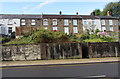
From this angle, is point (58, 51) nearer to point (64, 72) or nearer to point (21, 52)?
point (21, 52)

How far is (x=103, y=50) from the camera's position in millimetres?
15414

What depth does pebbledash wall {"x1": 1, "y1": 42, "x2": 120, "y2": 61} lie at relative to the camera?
14.0 metres

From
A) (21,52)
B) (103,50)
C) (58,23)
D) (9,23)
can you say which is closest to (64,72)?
(21,52)

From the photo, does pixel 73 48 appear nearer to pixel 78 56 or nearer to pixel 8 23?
pixel 78 56

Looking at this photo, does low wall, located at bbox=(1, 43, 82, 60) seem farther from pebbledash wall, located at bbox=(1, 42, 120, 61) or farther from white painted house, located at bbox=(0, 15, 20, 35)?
white painted house, located at bbox=(0, 15, 20, 35)

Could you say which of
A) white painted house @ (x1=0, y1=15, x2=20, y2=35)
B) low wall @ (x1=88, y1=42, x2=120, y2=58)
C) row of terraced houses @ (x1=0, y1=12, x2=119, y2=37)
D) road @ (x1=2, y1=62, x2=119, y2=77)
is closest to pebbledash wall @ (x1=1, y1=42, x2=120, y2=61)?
low wall @ (x1=88, y1=42, x2=120, y2=58)

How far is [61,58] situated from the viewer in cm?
1442

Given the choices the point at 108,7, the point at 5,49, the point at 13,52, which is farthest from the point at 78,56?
the point at 108,7

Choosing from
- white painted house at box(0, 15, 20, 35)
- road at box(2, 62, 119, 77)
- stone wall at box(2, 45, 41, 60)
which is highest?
white painted house at box(0, 15, 20, 35)

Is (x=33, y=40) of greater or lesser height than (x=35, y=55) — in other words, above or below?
above

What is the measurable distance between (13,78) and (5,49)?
26.7ft

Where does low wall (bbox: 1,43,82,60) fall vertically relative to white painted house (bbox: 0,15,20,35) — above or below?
below

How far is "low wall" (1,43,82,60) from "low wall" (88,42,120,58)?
1.49 metres

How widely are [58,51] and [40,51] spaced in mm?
1986
